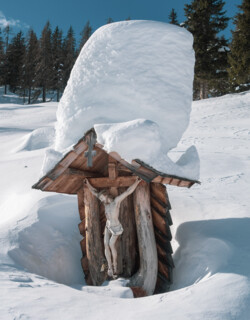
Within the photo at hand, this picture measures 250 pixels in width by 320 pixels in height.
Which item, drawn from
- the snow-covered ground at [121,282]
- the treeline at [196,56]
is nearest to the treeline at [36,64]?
the treeline at [196,56]

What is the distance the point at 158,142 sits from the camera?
385 centimetres

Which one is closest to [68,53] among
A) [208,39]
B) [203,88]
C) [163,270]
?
[203,88]

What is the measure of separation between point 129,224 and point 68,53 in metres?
41.1

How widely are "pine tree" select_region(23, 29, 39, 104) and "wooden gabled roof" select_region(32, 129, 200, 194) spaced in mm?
34149

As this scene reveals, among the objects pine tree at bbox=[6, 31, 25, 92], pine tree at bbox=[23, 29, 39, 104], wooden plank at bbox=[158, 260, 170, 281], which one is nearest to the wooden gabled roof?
wooden plank at bbox=[158, 260, 170, 281]

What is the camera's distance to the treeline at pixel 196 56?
822 inches

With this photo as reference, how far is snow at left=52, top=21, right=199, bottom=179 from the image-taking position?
436 centimetres

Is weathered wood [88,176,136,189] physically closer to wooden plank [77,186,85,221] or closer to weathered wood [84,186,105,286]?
weathered wood [84,186,105,286]

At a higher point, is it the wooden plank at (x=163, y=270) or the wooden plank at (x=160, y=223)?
the wooden plank at (x=160, y=223)

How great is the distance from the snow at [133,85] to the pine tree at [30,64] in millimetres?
34315

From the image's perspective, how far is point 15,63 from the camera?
4178 cm

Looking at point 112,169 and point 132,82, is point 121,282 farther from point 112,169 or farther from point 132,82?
point 132,82

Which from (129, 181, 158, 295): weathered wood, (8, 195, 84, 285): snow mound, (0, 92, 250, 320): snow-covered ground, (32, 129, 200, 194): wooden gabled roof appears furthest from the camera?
(8, 195, 84, 285): snow mound

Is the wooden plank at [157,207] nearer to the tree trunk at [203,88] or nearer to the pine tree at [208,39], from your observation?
the pine tree at [208,39]
